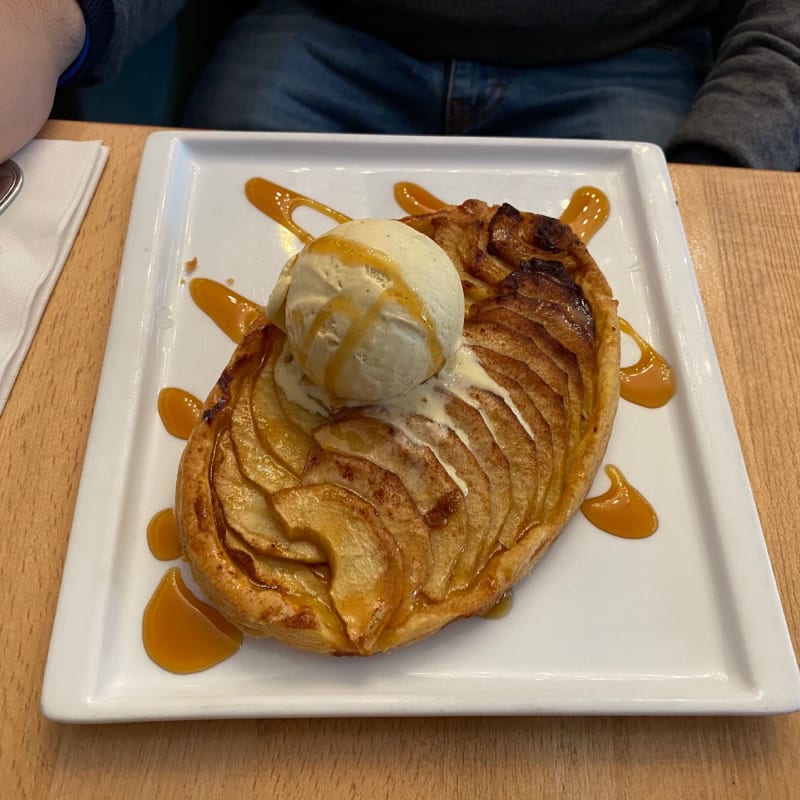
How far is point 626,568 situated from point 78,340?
1092mm

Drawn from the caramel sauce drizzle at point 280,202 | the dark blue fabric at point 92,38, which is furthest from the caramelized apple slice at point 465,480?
the dark blue fabric at point 92,38

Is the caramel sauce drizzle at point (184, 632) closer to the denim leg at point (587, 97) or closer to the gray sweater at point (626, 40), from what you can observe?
the gray sweater at point (626, 40)

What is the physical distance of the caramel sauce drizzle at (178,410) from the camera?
1.31m

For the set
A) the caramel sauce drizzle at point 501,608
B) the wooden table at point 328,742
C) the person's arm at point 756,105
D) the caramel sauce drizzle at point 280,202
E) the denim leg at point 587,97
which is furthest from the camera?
the denim leg at point 587,97

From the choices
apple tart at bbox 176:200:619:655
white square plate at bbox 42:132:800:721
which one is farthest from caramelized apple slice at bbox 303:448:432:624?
white square plate at bbox 42:132:800:721

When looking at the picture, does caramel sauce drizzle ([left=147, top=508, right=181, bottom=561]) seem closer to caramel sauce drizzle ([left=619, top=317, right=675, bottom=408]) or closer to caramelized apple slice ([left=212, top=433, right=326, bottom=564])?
caramelized apple slice ([left=212, top=433, right=326, bottom=564])

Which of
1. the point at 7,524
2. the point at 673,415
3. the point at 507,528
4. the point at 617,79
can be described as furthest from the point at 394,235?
the point at 617,79

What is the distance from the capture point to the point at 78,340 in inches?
55.9

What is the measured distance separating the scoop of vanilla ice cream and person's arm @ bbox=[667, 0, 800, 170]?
0.99 metres

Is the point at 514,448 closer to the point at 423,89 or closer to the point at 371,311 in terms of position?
the point at 371,311

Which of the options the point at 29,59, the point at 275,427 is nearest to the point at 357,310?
the point at 275,427

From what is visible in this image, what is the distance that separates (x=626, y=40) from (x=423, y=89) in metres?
0.56

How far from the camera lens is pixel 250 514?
111cm

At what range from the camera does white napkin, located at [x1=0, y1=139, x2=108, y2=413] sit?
1395 mm
